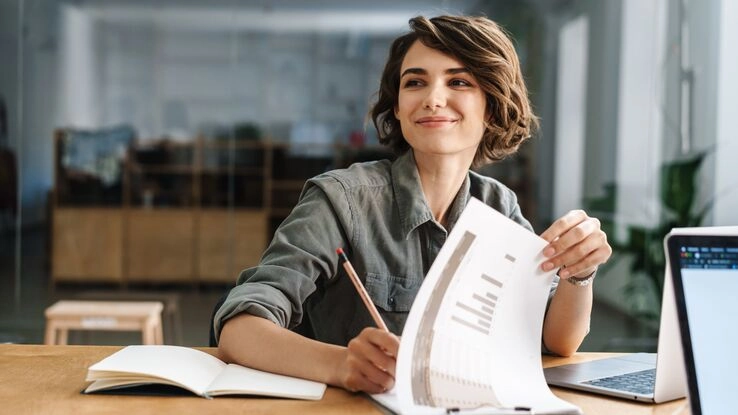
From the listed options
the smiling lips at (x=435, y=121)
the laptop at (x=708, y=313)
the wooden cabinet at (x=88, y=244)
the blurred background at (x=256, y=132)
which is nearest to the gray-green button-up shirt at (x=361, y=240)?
the smiling lips at (x=435, y=121)

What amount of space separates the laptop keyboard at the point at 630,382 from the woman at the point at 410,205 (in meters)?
0.17

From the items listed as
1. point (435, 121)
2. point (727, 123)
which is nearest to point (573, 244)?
point (435, 121)

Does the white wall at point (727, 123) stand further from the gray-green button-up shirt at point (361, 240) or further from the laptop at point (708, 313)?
the laptop at point (708, 313)

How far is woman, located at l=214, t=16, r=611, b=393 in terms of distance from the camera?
149 cm

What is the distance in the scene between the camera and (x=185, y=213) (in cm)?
523

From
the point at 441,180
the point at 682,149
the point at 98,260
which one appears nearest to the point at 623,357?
the point at 441,180

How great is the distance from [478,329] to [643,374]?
0.38 meters

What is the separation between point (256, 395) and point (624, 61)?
399 centimetres

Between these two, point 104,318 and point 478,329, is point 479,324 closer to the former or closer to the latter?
point 478,329

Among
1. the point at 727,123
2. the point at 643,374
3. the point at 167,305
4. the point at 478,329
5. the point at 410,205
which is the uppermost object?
the point at 727,123

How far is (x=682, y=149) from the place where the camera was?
15.0 ft

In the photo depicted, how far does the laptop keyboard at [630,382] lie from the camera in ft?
4.17

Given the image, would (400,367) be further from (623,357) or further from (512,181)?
(512,181)

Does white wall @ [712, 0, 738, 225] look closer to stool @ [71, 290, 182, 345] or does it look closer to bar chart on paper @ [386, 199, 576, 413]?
stool @ [71, 290, 182, 345]
